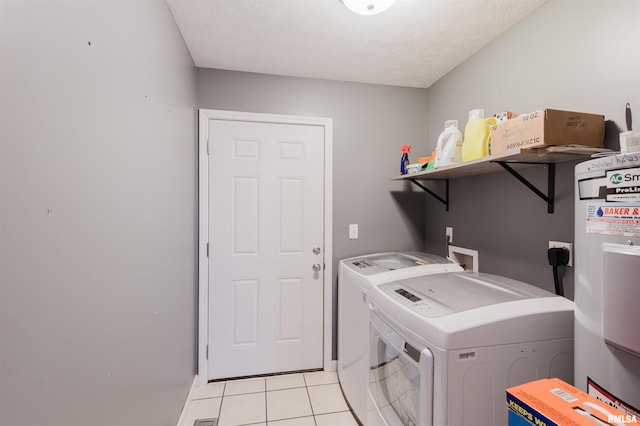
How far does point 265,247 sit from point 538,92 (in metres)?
1.97

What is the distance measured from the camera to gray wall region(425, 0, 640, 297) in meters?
1.14

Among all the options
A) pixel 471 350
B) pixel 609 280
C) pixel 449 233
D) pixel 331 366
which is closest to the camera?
pixel 609 280

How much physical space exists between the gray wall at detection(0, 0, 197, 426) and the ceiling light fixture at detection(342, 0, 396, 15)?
905 mm

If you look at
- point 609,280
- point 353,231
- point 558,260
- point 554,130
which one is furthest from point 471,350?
point 353,231

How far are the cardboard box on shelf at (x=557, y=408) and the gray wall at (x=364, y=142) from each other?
1703 millimetres

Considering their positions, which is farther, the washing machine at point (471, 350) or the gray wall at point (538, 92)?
the gray wall at point (538, 92)

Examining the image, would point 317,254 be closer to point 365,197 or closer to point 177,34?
point 365,197

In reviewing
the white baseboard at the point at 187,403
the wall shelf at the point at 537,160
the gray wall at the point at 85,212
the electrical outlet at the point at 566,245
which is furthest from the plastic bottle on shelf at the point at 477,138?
the white baseboard at the point at 187,403

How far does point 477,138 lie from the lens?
57.6 inches

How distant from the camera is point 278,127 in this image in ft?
7.39

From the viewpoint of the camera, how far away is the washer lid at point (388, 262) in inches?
73.4

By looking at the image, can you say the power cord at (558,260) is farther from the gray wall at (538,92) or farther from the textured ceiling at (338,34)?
the textured ceiling at (338,34)

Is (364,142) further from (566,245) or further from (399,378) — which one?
(399,378)

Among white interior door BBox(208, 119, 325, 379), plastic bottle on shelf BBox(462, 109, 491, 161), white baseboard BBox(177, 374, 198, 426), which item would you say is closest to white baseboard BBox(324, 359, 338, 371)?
white interior door BBox(208, 119, 325, 379)
